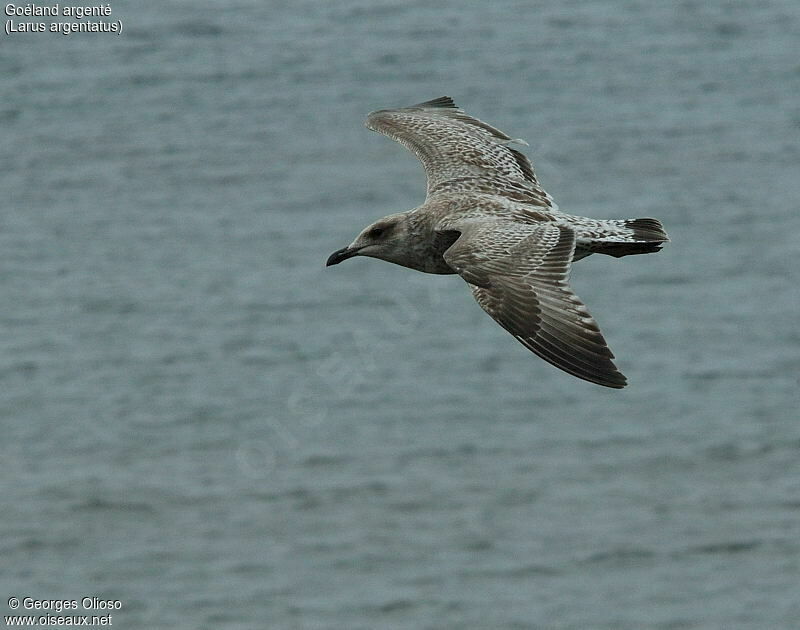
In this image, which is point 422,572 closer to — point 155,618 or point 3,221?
point 155,618

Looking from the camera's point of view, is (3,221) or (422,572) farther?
(3,221)

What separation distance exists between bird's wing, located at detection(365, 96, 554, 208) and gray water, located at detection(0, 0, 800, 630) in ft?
50.2

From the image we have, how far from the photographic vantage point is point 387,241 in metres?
15.1

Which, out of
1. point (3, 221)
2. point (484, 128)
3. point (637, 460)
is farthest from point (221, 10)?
point (484, 128)

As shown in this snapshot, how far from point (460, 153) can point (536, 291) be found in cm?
447

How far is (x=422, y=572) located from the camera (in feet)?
110

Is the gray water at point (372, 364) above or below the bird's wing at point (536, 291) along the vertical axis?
below

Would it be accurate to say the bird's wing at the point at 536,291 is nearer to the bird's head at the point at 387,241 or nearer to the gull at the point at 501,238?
the gull at the point at 501,238

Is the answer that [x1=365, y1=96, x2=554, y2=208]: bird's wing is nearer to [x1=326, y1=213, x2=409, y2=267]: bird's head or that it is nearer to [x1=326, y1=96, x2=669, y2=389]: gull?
[x1=326, y1=96, x2=669, y2=389]: gull

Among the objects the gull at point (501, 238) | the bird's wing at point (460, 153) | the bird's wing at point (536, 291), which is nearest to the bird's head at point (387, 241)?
the gull at point (501, 238)

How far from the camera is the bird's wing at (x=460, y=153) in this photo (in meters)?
16.4

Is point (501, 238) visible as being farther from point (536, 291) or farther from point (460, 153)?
point (460, 153)

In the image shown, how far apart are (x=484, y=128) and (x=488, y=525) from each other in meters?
17.5

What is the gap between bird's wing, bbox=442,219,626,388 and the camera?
12422 millimetres
